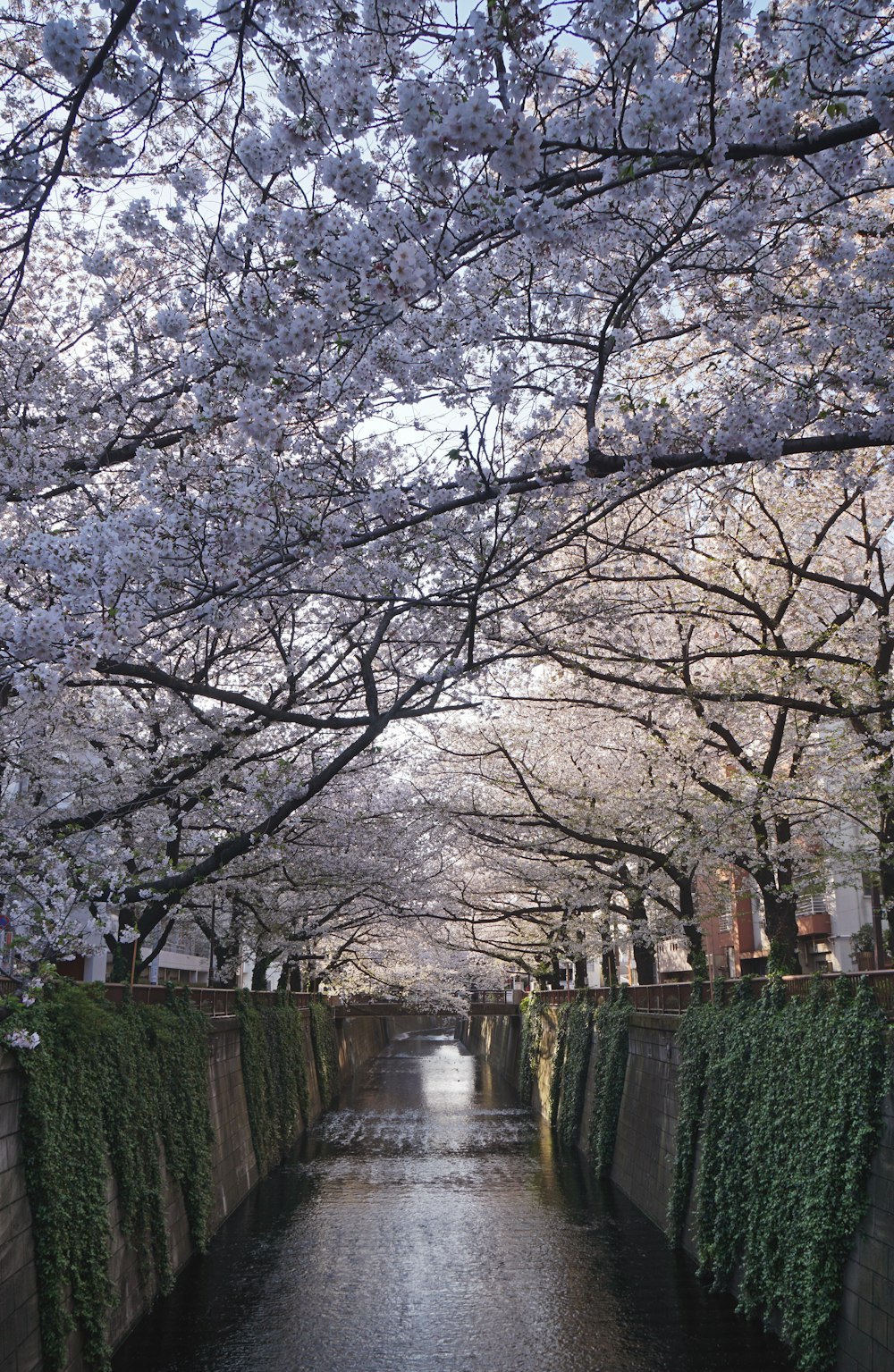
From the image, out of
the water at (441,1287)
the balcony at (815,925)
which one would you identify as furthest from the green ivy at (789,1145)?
the balcony at (815,925)

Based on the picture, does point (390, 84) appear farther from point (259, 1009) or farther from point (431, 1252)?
point (259, 1009)

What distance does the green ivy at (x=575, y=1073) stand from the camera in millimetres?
29953

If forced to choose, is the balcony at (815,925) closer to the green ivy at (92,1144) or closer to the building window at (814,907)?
the building window at (814,907)

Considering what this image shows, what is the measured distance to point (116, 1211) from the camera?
13.0m

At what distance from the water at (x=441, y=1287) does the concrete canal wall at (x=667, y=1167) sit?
75cm

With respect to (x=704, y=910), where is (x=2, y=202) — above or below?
above

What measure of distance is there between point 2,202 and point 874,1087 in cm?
967

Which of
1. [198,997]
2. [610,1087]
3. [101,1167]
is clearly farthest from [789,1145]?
[610,1087]

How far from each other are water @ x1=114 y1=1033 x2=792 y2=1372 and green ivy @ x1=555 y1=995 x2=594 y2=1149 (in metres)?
3.13

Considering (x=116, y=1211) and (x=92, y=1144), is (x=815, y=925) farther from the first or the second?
(x=92, y=1144)

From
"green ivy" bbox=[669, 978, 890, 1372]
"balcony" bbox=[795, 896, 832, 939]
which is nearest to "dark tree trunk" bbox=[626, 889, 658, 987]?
"green ivy" bbox=[669, 978, 890, 1372]

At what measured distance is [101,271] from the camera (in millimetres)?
9117

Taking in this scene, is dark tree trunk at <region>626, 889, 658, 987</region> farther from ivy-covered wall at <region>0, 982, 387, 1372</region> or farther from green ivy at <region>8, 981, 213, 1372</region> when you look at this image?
green ivy at <region>8, 981, 213, 1372</region>

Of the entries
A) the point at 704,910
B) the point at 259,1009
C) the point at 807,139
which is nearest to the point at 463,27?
the point at 807,139
